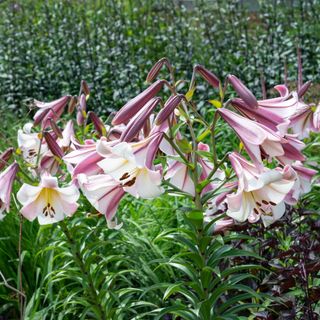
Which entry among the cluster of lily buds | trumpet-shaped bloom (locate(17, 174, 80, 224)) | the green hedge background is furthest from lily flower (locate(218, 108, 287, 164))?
the green hedge background

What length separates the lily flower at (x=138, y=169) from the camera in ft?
6.68

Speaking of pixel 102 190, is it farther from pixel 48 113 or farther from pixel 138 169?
pixel 48 113

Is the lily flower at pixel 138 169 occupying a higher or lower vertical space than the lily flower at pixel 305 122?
higher

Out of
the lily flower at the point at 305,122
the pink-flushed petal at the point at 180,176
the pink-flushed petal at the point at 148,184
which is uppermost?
the pink-flushed petal at the point at 148,184

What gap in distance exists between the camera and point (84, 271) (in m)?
2.97

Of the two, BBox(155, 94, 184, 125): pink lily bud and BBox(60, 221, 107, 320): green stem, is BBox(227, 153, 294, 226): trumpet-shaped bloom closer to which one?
BBox(155, 94, 184, 125): pink lily bud

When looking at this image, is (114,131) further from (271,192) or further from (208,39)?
(208,39)

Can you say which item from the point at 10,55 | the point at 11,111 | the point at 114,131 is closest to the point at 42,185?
the point at 114,131

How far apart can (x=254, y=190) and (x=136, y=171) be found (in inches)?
13.1

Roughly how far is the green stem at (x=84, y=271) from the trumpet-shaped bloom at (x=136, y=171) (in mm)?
855

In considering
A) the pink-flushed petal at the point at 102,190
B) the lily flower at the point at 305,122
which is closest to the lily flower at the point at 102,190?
the pink-flushed petal at the point at 102,190

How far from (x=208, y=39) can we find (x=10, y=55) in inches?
78.8

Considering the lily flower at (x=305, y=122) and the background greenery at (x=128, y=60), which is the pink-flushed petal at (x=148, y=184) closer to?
the lily flower at (x=305, y=122)

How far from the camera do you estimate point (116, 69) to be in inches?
280
